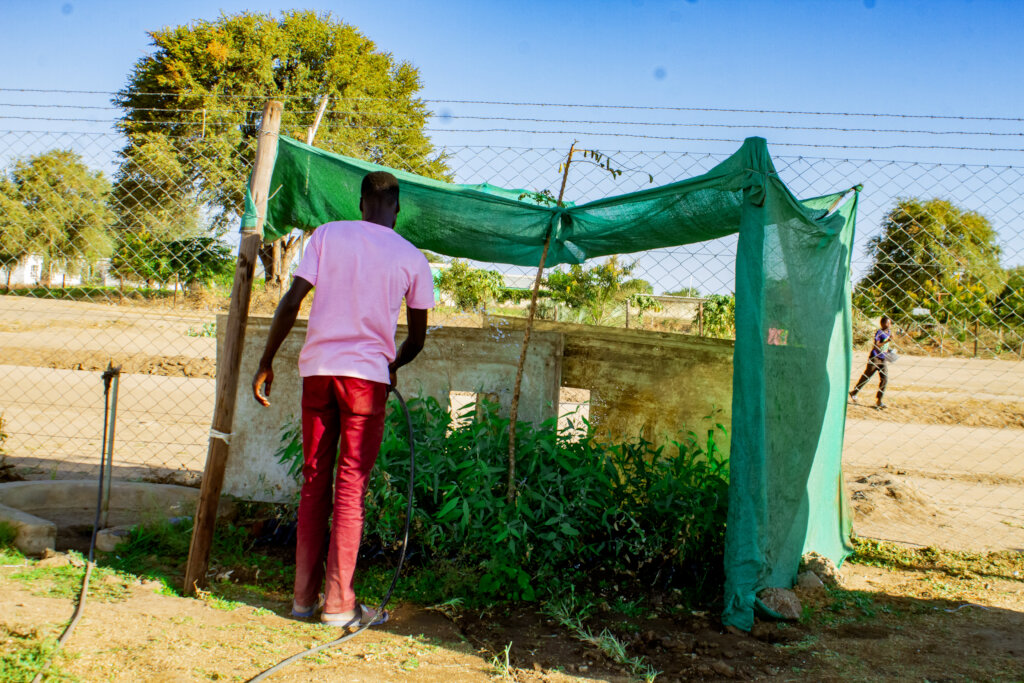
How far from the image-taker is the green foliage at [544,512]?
3455 millimetres

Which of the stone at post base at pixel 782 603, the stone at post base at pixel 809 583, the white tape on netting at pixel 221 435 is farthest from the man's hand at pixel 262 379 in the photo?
the stone at post base at pixel 809 583

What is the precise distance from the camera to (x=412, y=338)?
3.21 m

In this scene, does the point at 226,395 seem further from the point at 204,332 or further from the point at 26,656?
the point at 204,332

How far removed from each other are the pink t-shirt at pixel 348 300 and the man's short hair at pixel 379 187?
0.20 metres

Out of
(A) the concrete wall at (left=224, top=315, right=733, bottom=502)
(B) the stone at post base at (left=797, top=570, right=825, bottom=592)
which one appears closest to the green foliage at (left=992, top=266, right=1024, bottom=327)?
(A) the concrete wall at (left=224, top=315, right=733, bottom=502)

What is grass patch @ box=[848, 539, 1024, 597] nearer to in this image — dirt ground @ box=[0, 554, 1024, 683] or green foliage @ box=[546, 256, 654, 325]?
dirt ground @ box=[0, 554, 1024, 683]

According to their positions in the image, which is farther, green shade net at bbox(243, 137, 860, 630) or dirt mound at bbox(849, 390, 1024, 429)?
dirt mound at bbox(849, 390, 1024, 429)

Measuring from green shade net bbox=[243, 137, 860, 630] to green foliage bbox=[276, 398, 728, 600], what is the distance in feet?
1.18

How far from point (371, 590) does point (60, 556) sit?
160 centimetres

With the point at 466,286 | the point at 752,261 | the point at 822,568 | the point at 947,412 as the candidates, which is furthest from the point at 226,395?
the point at 947,412

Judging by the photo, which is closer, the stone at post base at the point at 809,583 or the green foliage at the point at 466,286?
the stone at post base at the point at 809,583

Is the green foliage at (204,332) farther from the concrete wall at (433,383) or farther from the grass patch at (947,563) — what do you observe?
the grass patch at (947,563)

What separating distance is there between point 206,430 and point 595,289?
7.73 meters

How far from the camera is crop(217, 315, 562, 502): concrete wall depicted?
4516 mm
